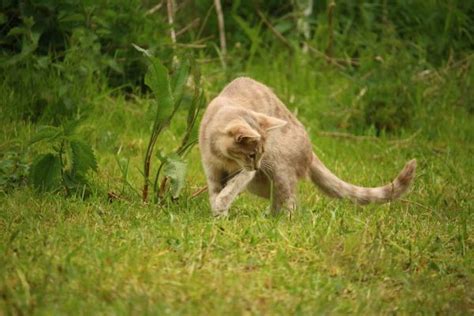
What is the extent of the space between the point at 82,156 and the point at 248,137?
1.18 metres

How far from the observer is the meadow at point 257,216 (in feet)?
14.3

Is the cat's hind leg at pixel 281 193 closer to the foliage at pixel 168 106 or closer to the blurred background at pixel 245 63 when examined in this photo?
the foliage at pixel 168 106

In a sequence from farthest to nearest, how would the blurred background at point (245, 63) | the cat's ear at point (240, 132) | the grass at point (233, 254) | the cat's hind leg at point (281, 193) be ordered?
the blurred background at point (245, 63)
the cat's hind leg at point (281, 193)
the cat's ear at point (240, 132)
the grass at point (233, 254)

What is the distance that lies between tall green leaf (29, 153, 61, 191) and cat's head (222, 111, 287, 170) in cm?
121

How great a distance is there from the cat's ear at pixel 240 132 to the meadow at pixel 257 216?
578mm

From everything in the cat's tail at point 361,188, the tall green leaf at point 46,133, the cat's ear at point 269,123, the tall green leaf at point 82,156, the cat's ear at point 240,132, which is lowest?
the cat's tail at point 361,188

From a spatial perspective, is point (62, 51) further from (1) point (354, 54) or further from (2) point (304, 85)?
(1) point (354, 54)

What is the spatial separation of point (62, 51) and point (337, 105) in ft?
10.2

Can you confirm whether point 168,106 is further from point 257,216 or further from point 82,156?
point 257,216

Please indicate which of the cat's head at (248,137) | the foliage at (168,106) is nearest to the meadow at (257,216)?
the foliage at (168,106)

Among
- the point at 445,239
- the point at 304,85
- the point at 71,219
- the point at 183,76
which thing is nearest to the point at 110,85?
the point at 304,85

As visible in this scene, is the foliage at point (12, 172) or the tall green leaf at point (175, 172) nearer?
the tall green leaf at point (175, 172)

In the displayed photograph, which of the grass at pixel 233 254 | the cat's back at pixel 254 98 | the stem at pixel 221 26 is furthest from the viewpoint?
the stem at pixel 221 26

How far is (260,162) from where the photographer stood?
6254 mm
